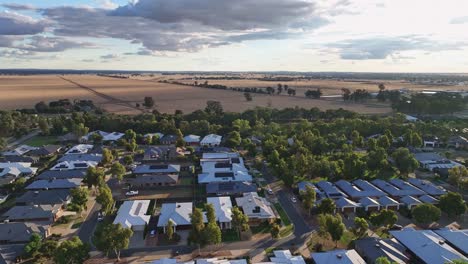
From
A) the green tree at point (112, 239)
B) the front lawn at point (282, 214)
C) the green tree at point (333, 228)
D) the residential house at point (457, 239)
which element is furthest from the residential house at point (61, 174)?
the residential house at point (457, 239)

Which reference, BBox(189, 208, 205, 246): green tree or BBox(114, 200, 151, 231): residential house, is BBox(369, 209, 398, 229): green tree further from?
BBox(114, 200, 151, 231): residential house

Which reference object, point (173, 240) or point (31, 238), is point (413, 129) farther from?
point (31, 238)

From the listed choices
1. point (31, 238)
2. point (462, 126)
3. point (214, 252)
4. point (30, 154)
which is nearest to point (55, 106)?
point (30, 154)

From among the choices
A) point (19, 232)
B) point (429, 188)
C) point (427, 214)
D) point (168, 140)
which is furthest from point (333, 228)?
point (168, 140)

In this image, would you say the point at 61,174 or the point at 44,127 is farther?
the point at 44,127

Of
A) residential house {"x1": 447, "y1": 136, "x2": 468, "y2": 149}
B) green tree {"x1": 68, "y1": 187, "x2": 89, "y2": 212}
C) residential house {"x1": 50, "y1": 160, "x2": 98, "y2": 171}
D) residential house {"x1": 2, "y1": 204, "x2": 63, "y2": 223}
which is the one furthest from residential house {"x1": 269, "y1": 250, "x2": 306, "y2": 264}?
residential house {"x1": 447, "y1": 136, "x2": 468, "y2": 149}

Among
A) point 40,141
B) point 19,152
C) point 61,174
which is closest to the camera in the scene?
point 61,174

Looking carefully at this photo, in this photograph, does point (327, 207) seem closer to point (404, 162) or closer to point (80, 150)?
point (404, 162)
